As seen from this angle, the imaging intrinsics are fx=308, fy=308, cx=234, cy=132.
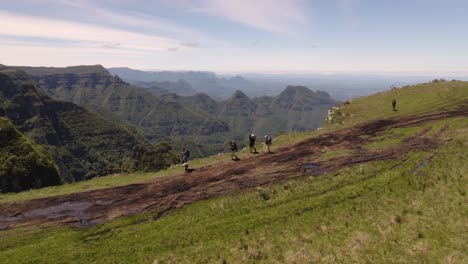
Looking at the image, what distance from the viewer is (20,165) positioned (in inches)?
2224

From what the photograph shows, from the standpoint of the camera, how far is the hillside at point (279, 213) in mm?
21859

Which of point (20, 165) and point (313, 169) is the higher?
point (313, 169)

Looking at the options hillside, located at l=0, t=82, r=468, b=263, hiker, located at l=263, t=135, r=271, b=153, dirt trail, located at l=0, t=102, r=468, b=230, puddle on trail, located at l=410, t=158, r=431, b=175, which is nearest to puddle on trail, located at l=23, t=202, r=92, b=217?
dirt trail, located at l=0, t=102, r=468, b=230

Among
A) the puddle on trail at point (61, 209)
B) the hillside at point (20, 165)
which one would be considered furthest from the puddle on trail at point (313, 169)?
the hillside at point (20, 165)

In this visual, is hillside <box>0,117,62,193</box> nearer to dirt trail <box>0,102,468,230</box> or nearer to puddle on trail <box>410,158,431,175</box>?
dirt trail <box>0,102,468,230</box>

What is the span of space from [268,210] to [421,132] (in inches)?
1361

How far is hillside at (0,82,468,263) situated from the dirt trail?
5.5 inches

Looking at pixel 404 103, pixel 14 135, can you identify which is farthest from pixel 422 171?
pixel 14 135

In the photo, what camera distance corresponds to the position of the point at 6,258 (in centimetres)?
2420

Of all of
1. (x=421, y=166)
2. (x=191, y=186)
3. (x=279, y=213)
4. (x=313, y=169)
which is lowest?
(x=191, y=186)

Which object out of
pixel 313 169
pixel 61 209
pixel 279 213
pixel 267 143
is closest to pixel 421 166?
pixel 313 169

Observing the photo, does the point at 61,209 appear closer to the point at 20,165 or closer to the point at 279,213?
the point at 279,213

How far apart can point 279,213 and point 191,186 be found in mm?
13958

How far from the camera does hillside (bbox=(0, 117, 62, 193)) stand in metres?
53.2
